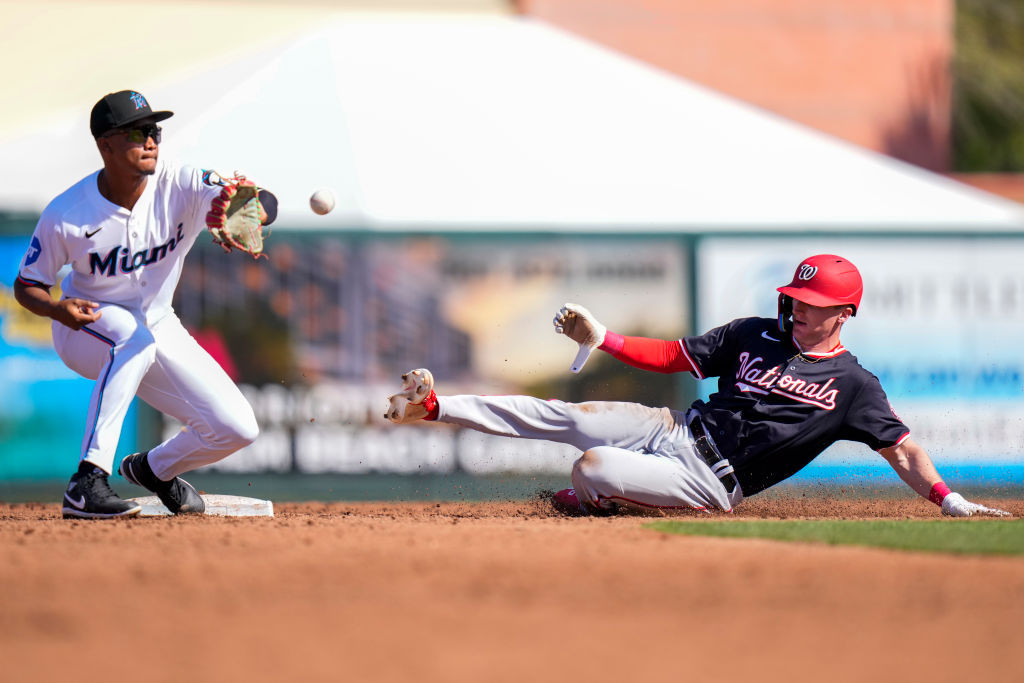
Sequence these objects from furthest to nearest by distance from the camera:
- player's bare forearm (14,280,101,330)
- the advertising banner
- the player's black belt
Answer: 1. the advertising banner
2. the player's black belt
3. player's bare forearm (14,280,101,330)

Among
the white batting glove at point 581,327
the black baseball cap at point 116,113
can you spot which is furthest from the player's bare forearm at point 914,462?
the black baseball cap at point 116,113

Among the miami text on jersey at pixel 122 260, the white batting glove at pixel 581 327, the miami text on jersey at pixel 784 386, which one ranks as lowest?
the miami text on jersey at pixel 784 386

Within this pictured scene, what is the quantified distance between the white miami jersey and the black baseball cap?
265 millimetres

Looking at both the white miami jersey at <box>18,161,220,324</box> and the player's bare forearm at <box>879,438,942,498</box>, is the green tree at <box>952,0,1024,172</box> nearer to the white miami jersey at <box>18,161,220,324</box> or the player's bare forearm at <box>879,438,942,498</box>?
the player's bare forearm at <box>879,438,942,498</box>

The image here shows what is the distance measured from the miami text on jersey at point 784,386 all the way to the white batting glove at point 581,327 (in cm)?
72

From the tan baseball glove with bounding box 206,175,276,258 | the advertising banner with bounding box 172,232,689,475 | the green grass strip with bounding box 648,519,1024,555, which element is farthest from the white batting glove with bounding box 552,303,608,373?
the advertising banner with bounding box 172,232,689,475

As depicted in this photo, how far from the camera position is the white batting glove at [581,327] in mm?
6102

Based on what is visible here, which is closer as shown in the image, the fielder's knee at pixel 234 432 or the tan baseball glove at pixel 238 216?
the tan baseball glove at pixel 238 216

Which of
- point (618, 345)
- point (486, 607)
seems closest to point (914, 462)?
point (618, 345)

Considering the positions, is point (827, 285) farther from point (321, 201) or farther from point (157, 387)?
point (157, 387)

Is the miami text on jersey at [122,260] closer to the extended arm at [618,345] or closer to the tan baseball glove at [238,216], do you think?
the tan baseball glove at [238,216]

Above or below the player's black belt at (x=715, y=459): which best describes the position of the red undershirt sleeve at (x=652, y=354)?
above

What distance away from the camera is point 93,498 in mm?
5777

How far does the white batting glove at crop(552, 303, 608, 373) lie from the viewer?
610cm
